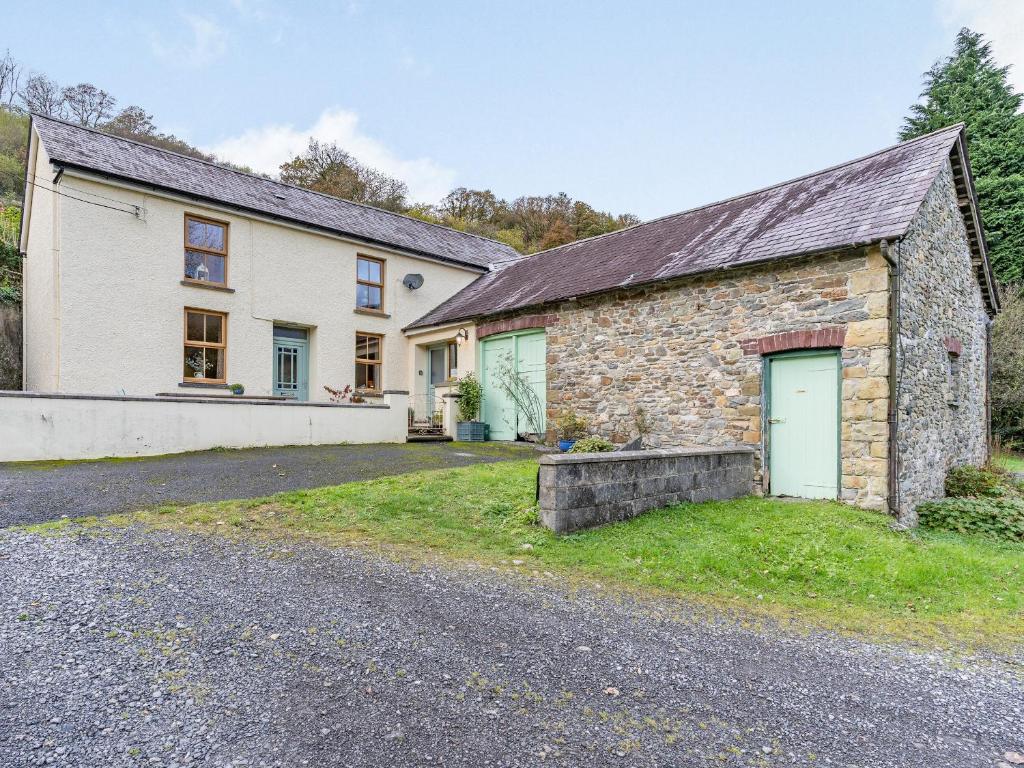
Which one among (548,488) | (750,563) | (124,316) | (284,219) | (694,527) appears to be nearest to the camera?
(750,563)

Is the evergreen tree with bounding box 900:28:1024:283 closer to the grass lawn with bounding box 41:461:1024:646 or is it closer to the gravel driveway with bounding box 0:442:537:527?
the grass lawn with bounding box 41:461:1024:646

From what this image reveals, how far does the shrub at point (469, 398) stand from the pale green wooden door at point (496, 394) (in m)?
0.29

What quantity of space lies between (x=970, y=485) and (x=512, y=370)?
30.2ft

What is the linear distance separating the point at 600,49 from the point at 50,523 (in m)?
12.5

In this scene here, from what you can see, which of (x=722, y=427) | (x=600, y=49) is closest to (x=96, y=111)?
(x=600, y=49)

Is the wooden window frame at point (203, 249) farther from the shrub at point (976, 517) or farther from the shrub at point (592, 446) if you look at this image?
the shrub at point (976, 517)

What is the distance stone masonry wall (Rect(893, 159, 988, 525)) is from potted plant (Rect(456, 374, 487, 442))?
875 centimetres

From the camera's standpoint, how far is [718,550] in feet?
17.0

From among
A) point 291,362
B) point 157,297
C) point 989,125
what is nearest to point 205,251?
point 157,297

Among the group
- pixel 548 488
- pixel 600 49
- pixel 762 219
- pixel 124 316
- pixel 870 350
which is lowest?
pixel 548 488

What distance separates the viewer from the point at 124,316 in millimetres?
11477

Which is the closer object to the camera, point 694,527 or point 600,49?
point 694,527

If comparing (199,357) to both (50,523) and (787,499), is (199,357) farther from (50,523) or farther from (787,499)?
(787,499)

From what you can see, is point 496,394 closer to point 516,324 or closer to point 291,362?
point 516,324
